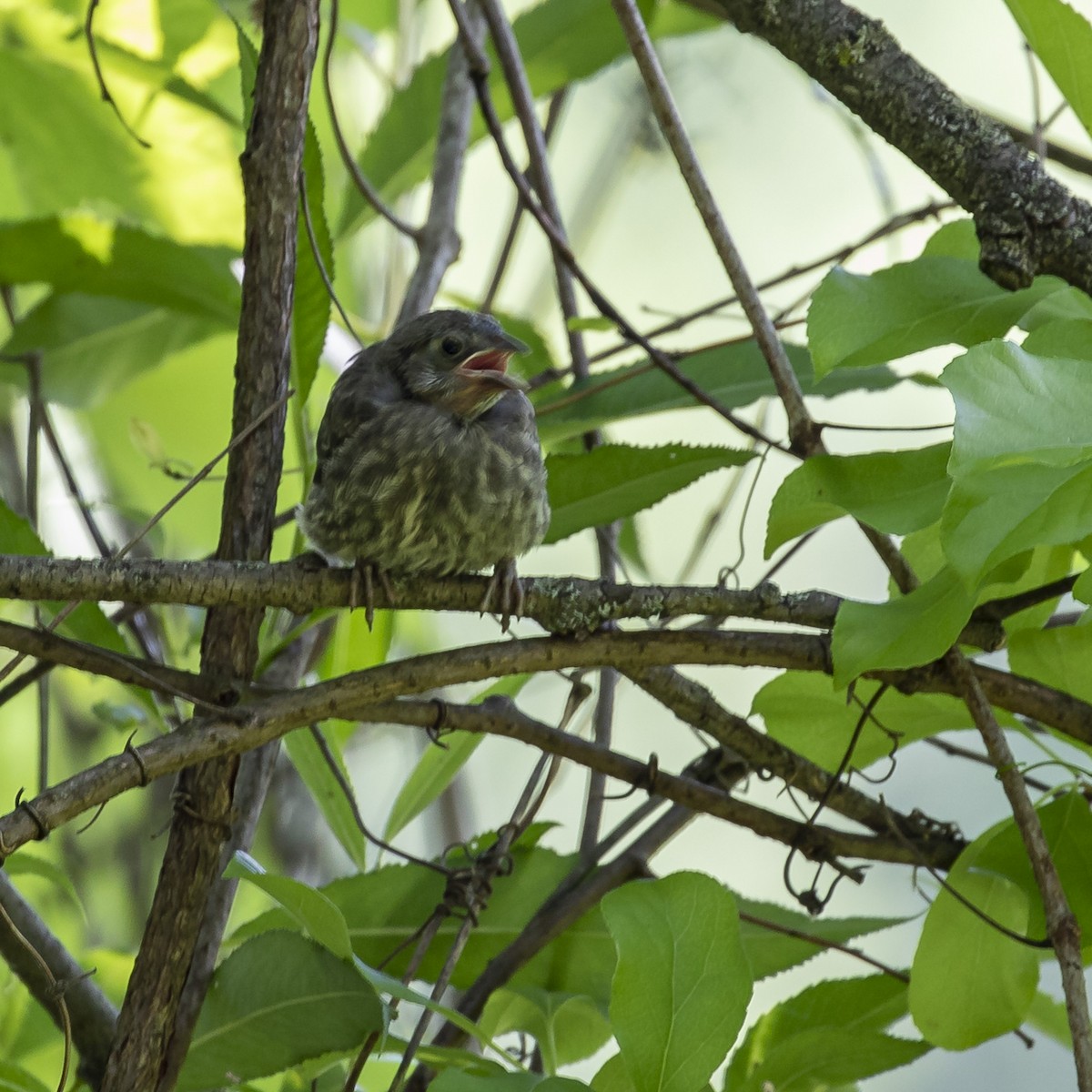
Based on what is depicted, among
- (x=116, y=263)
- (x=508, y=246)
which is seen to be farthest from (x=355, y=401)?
(x=508, y=246)

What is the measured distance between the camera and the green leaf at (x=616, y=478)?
1.28 m

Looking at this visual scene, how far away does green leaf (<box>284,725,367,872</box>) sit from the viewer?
1.40 metres

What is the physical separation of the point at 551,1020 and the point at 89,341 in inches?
44.6

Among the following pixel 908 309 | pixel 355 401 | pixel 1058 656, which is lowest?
pixel 1058 656

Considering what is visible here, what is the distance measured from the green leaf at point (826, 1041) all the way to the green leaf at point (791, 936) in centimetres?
5

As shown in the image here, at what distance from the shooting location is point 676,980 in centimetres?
102

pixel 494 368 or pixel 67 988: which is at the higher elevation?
pixel 494 368

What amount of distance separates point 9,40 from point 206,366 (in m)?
0.55

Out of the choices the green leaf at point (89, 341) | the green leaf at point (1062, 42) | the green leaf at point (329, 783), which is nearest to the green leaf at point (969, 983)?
the green leaf at point (329, 783)

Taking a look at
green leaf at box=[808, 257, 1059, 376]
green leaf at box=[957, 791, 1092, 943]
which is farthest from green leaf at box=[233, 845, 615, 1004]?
green leaf at box=[808, 257, 1059, 376]

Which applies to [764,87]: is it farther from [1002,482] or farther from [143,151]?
[1002,482]

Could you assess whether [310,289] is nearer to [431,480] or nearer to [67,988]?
[431,480]

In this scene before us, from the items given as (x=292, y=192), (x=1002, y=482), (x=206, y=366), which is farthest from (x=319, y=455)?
(x=1002, y=482)

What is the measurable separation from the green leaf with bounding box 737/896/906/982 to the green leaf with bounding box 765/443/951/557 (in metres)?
0.49
